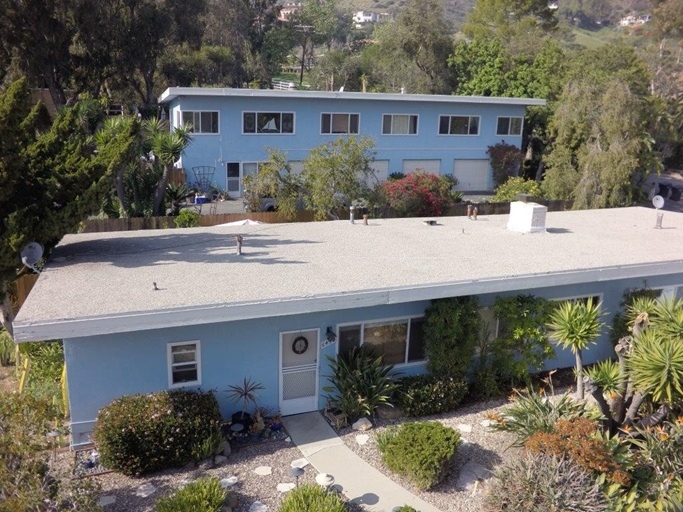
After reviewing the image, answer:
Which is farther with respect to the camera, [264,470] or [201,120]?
[201,120]

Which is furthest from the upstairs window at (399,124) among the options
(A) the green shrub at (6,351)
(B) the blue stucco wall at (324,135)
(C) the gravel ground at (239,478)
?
(C) the gravel ground at (239,478)

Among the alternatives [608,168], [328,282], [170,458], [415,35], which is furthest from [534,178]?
[170,458]

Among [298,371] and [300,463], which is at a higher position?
[298,371]

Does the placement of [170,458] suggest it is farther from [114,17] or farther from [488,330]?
[114,17]

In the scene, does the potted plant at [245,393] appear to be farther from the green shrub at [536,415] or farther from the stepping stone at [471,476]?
the green shrub at [536,415]

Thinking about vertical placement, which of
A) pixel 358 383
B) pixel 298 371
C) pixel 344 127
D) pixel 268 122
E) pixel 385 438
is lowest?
pixel 385 438

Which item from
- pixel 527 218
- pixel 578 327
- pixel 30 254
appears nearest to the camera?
pixel 578 327

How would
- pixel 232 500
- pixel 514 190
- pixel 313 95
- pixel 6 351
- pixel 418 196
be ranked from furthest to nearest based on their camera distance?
1. pixel 313 95
2. pixel 514 190
3. pixel 418 196
4. pixel 6 351
5. pixel 232 500

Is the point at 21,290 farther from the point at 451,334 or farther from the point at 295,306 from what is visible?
the point at 451,334

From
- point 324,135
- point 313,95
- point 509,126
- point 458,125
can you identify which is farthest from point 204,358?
point 509,126
